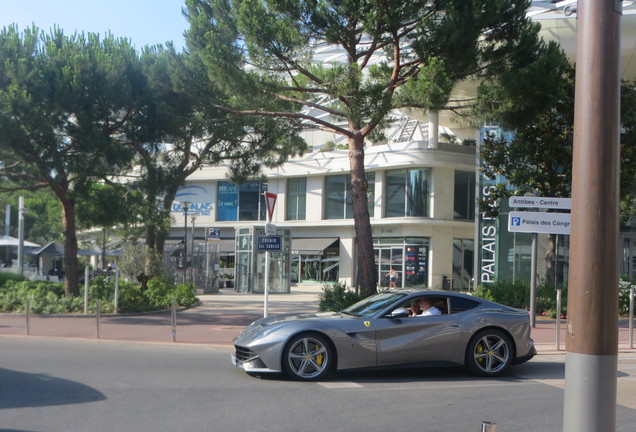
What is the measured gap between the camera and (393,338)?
32.2ft

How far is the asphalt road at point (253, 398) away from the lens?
725cm

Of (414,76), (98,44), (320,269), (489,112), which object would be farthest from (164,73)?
(320,269)

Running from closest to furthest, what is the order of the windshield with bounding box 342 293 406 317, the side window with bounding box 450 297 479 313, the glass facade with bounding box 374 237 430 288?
1. the windshield with bounding box 342 293 406 317
2. the side window with bounding box 450 297 479 313
3. the glass facade with bounding box 374 237 430 288

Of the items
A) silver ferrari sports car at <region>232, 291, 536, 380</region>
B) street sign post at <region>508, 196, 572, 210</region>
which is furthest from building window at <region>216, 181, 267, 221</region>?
silver ferrari sports car at <region>232, 291, 536, 380</region>

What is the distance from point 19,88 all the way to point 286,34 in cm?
833

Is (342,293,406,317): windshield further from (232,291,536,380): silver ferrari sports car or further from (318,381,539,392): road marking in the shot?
(318,381,539,392): road marking

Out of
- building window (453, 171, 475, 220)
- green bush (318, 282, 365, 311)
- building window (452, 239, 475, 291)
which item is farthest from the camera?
building window (452, 239, 475, 291)

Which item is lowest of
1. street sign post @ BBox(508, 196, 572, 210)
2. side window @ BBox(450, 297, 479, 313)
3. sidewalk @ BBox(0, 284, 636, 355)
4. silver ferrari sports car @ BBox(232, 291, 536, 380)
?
sidewalk @ BBox(0, 284, 636, 355)

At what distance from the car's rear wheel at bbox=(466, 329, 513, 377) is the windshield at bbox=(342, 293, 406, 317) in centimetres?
131

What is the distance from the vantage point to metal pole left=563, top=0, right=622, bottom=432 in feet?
11.4

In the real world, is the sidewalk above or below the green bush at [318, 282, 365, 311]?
below

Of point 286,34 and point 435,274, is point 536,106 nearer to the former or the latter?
point 286,34

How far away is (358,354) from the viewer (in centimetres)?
965

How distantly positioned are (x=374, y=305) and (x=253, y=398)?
2709mm
